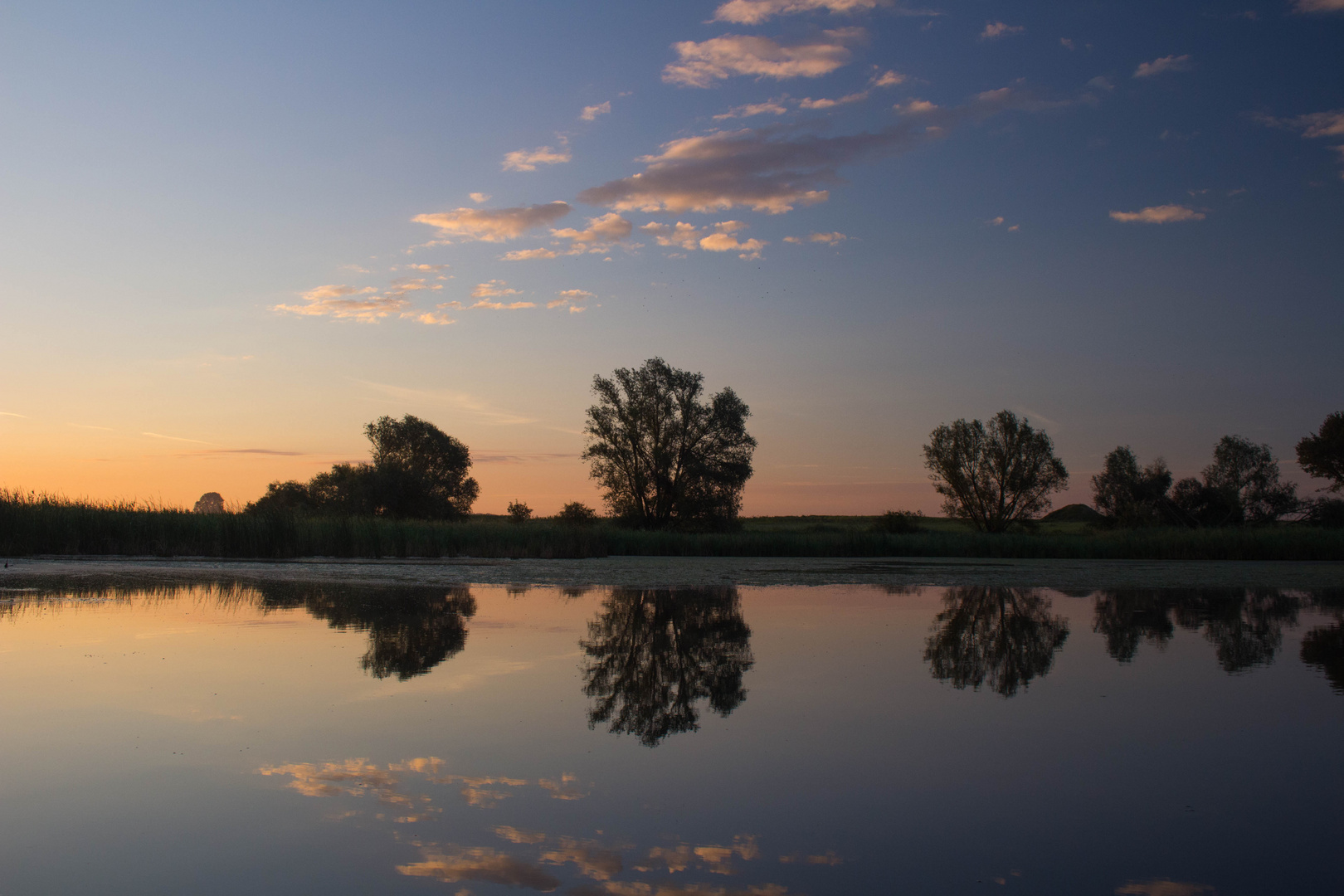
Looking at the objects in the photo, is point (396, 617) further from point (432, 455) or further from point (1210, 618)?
point (432, 455)

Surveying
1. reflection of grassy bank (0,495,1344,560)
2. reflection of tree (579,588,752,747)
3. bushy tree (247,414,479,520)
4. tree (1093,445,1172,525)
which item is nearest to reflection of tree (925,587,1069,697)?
reflection of tree (579,588,752,747)

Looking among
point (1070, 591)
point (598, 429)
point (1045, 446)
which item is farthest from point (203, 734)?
point (1045, 446)

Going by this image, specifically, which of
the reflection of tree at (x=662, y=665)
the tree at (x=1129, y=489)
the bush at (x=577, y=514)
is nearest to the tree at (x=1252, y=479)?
the tree at (x=1129, y=489)

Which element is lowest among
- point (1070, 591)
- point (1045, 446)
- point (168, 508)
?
point (1070, 591)

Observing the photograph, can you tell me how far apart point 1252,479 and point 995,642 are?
178 feet

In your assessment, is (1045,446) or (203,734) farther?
(1045,446)

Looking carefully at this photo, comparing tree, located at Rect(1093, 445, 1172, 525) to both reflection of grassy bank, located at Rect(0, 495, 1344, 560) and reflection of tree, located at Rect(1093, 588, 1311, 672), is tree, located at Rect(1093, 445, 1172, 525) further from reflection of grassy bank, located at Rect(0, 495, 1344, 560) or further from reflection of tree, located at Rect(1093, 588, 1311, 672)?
reflection of tree, located at Rect(1093, 588, 1311, 672)

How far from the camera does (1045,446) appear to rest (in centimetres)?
4772

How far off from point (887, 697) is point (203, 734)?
12.7 feet

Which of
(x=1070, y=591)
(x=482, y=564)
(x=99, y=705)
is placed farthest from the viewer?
(x=482, y=564)

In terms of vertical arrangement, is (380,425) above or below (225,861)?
above

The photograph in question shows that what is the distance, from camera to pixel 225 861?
9.03 feet

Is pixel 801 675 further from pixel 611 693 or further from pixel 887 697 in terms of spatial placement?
pixel 611 693

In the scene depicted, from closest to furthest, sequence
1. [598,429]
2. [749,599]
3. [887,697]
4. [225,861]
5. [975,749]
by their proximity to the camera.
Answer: [225,861]
[975,749]
[887,697]
[749,599]
[598,429]
